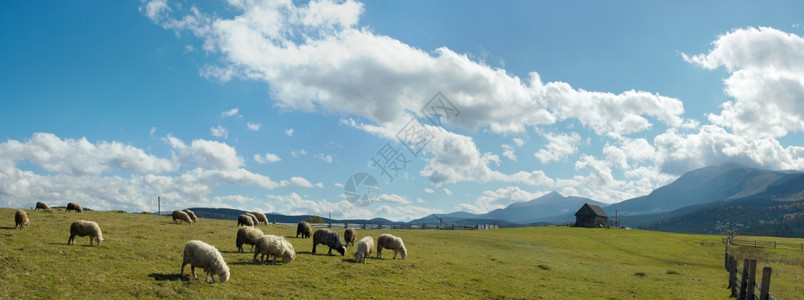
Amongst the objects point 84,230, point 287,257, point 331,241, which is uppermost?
point 84,230

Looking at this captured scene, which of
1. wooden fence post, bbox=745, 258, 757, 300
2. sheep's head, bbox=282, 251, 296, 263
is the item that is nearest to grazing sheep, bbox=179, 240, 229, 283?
sheep's head, bbox=282, 251, 296, 263

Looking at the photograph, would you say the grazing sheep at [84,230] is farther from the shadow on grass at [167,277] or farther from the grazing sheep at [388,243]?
the grazing sheep at [388,243]

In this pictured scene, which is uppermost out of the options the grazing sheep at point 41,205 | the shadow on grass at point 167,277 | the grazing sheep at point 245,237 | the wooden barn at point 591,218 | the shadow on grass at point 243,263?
the grazing sheep at point 245,237

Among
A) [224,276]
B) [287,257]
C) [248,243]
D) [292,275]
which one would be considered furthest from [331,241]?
[224,276]

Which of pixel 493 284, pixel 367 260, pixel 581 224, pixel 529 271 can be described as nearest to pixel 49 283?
pixel 367 260

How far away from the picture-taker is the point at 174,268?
2125 cm

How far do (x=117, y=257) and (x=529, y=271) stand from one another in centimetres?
2420

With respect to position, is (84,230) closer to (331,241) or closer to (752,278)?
(331,241)

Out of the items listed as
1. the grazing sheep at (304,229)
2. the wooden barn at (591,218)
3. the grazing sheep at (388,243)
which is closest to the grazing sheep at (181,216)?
the grazing sheep at (304,229)

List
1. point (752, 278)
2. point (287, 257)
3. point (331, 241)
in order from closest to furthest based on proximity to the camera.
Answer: point (752, 278), point (287, 257), point (331, 241)

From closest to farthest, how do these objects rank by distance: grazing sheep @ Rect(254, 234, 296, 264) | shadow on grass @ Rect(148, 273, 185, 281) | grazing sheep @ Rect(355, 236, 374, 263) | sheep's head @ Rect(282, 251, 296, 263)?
shadow on grass @ Rect(148, 273, 185, 281) < grazing sheep @ Rect(254, 234, 296, 264) < sheep's head @ Rect(282, 251, 296, 263) < grazing sheep @ Rect(355, 236, 374, 263)

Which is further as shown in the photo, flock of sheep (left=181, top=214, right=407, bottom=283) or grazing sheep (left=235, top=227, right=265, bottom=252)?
grazing sheep (left=235, top=227, right=265, bottom=252)

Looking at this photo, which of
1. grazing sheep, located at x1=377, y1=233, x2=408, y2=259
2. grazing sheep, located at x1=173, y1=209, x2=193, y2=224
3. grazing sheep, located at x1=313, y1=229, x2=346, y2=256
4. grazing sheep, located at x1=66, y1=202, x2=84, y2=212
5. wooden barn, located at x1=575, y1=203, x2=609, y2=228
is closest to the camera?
grazing sheep, located at x1=313, y1=229, x2=346, y2=256

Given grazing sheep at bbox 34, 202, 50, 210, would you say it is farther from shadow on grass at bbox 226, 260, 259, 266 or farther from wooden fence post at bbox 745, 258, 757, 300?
wooden fence post at bbox 745, 258, 757, 300
